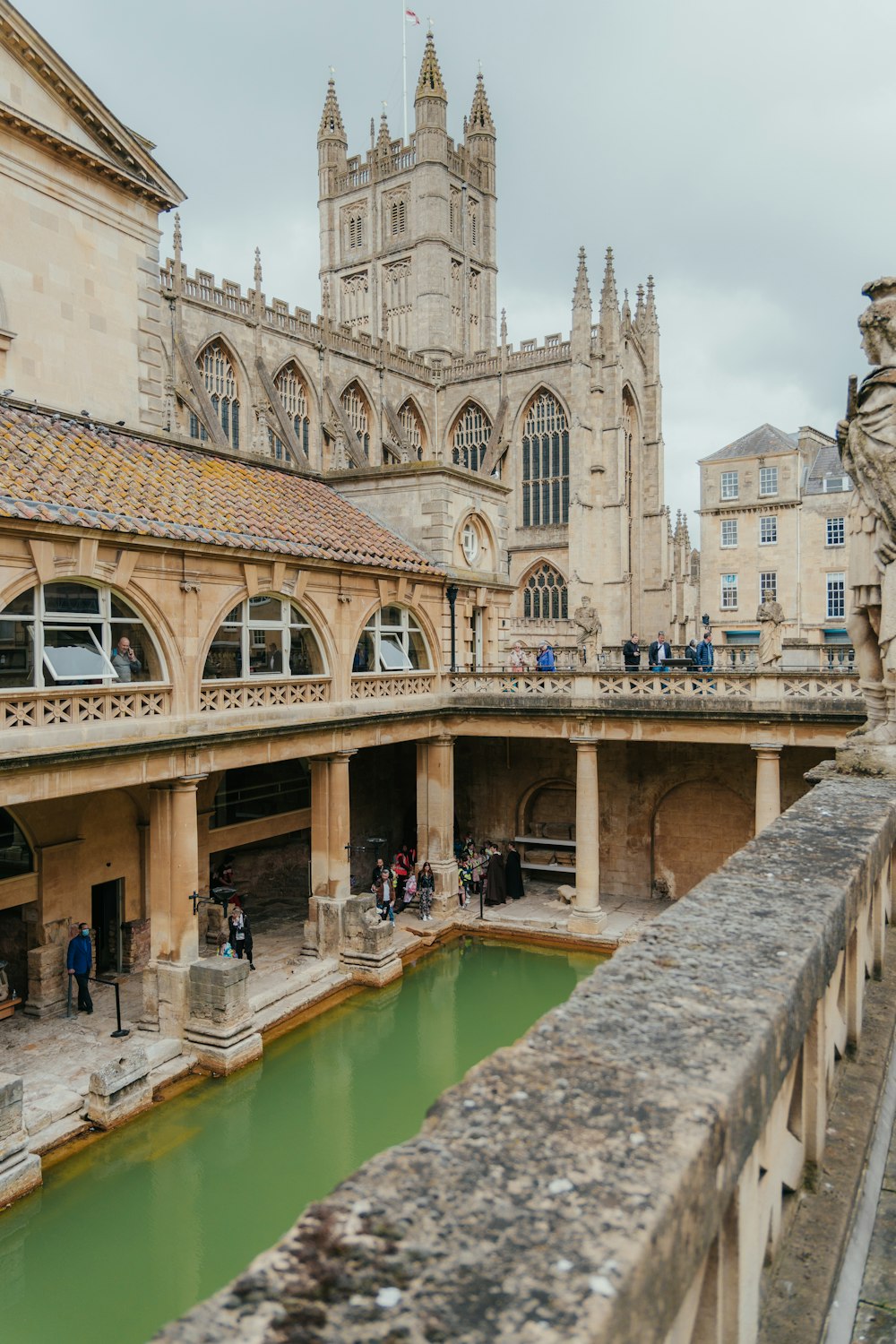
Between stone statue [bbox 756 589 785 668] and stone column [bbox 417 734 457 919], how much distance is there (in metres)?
7.31

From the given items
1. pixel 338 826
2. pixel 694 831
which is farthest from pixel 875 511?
pixel 694 831

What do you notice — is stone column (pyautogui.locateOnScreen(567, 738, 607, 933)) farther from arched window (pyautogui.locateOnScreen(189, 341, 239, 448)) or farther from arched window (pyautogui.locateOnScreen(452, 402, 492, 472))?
arched window (pyautogui.locateOnScreen(452, 402, 492, 472))

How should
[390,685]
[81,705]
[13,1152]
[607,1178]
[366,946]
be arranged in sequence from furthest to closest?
1. [390,685]
2. [366,946]
3. [81,705]
4. [13,1152]
5. [607,1178]

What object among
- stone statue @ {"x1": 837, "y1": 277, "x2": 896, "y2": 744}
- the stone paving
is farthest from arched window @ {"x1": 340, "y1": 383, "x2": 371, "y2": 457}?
the stone paving

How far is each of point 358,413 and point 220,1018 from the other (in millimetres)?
36153

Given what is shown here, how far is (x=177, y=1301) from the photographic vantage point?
915 centimetres

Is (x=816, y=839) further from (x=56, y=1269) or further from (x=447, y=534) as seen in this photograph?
(x=447, y=534)

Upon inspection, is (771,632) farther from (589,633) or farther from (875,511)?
(875,511)

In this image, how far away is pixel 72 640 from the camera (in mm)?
13133

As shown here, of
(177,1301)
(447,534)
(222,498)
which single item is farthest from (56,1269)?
(447,534)

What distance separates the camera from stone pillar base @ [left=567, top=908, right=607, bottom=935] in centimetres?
2017

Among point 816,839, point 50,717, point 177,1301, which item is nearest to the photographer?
point 816,839

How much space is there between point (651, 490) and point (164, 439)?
37.9 meters

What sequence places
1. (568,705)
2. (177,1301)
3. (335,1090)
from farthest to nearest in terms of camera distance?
(568,705), (335,1090), (177,1301)
